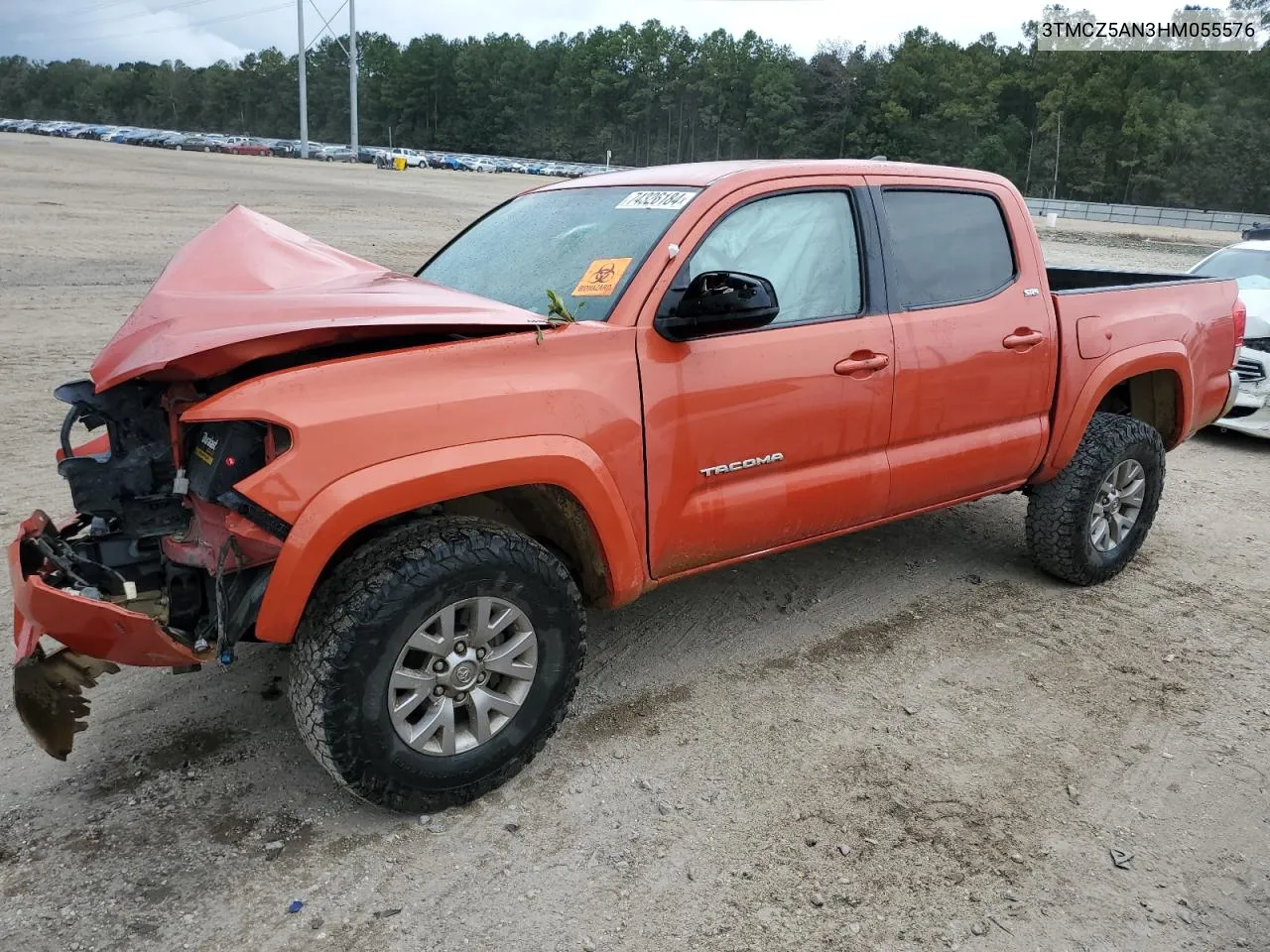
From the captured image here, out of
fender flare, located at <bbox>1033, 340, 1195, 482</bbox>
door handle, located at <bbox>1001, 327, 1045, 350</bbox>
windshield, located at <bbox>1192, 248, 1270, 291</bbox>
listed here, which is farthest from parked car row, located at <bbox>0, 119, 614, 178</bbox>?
door handle, located at <bbox>1001, 327, 1045, 350</bbox>

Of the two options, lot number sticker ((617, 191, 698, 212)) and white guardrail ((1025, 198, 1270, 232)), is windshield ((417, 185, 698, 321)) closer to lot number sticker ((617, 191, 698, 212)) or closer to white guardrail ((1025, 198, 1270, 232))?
lot number sticker ((617, 191, 698, 212))

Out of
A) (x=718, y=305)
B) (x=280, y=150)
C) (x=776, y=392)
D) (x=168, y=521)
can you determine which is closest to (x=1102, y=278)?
(x=776, y=392)

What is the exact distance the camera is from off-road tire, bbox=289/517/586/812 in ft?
9.00

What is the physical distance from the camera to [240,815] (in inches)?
118

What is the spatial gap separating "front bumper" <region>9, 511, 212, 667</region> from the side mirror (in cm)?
171

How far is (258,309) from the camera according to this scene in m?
2.80

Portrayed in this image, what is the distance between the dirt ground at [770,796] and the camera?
2654mm

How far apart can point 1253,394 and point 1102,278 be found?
313cm

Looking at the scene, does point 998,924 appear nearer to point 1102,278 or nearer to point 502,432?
point 502,432

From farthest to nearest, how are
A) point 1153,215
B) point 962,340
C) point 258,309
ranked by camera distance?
point 1153,215, point 962,340, point 258,309

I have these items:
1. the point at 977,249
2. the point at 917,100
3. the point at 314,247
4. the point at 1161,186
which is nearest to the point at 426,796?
the point at 314,247

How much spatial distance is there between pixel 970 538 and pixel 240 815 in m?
3.99

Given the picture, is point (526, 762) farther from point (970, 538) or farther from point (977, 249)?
point (970, 538)

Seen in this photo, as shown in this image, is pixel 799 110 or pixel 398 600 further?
pixel 799 110
